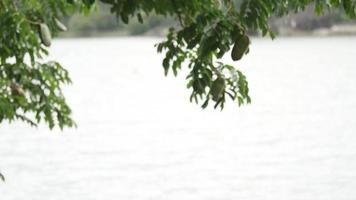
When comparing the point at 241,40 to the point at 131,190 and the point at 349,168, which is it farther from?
the point at 349,168

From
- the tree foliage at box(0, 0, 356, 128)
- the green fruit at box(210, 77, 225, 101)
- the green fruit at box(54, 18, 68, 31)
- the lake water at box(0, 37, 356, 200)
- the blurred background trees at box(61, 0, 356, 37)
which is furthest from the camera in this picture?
the blurred background trees at box(61, 0, 356, 37)

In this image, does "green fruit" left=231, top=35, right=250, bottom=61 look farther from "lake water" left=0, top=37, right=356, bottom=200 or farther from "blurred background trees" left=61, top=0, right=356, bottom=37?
"blurred background trees" left=61, top=0, right=356, bottom=37

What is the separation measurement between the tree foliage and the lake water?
13688mm

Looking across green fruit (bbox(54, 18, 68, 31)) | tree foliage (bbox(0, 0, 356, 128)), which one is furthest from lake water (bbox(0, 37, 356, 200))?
tree foliage (bbox(0, 0, 356, 128))

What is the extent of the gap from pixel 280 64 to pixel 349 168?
64806 mm

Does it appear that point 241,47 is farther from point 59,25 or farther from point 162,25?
point 162,25

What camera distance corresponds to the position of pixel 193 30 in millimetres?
4910

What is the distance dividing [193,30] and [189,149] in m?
25.3

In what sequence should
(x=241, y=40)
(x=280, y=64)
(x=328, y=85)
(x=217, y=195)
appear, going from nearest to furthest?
(x=241, y=40) → (x=217, y=195) → (x=328, y=85) → (x=280, y=64)

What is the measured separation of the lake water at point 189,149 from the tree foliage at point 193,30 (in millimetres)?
13688

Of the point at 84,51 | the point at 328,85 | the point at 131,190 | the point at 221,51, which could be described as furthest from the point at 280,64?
the point at 221,51

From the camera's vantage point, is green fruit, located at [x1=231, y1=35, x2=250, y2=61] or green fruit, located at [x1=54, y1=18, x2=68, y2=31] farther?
green fruit, located at [x1=54, y1=18, x2=68, y2=31]

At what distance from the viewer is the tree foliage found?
461cm

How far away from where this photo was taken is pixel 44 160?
2806 centimetres
